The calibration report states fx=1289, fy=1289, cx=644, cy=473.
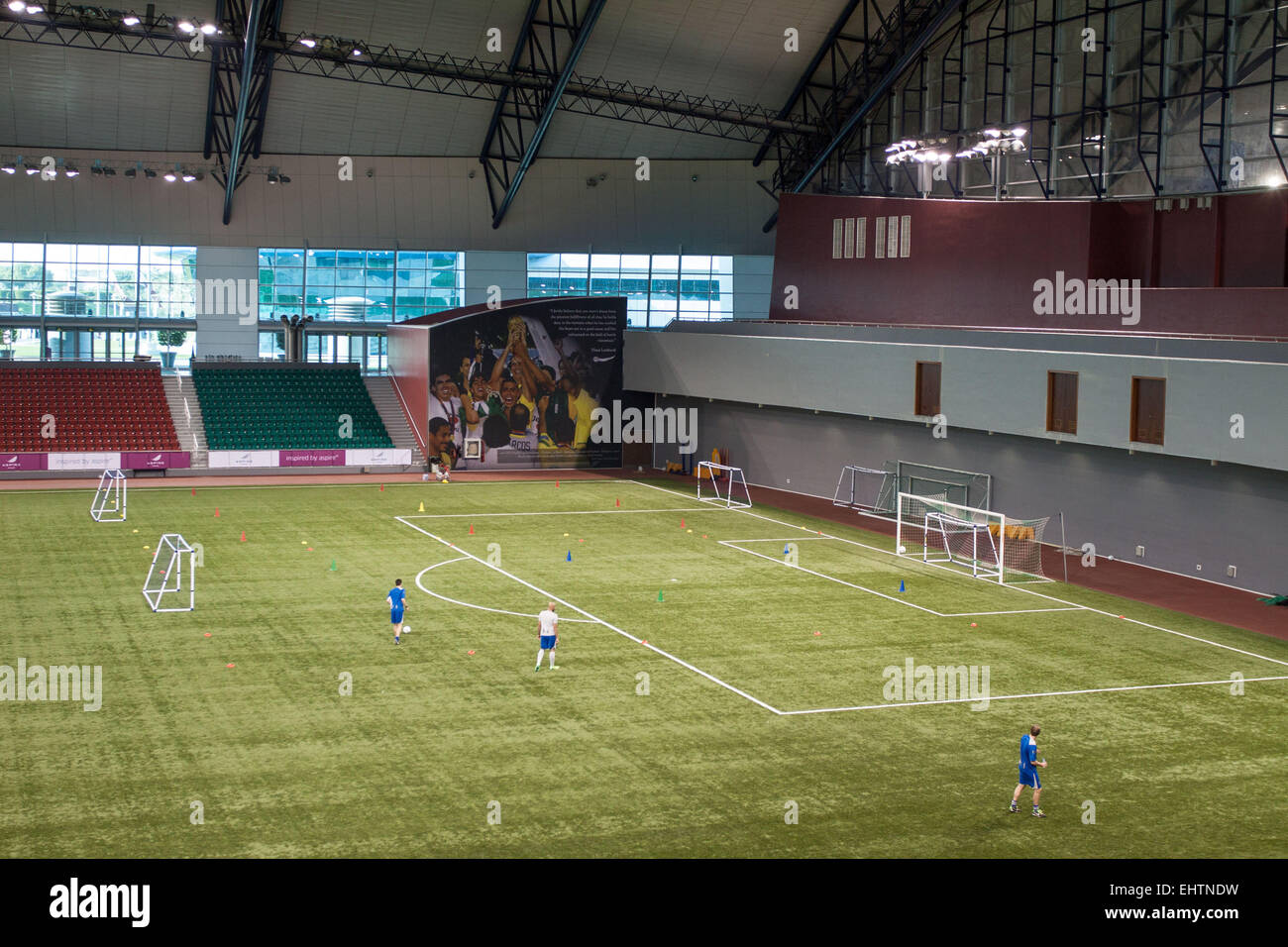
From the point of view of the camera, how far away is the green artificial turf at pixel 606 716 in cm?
1587

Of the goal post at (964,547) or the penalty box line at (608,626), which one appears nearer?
the penalty box line at (608,626)

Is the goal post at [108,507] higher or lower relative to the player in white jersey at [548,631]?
higher

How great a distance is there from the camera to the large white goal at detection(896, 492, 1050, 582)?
34.1 meters

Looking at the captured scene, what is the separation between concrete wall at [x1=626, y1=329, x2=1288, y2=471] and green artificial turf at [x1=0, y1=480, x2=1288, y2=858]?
194 inches

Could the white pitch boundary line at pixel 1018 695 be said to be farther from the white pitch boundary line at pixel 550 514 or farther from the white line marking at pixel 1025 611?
the white pitch boundary line at pixel 550 514

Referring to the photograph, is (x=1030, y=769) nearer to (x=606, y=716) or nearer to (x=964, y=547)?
(x=606, y=716)

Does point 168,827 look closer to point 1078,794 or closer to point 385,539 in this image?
point 1078,794

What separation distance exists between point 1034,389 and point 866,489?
1011 centimetres

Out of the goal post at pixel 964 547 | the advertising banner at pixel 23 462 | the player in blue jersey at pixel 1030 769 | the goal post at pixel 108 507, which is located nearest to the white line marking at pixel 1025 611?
the goal post at pixel 964 547

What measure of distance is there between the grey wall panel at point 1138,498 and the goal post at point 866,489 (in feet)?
3.21

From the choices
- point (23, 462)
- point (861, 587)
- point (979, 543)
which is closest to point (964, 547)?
point (979, 543)

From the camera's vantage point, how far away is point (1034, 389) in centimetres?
3769
